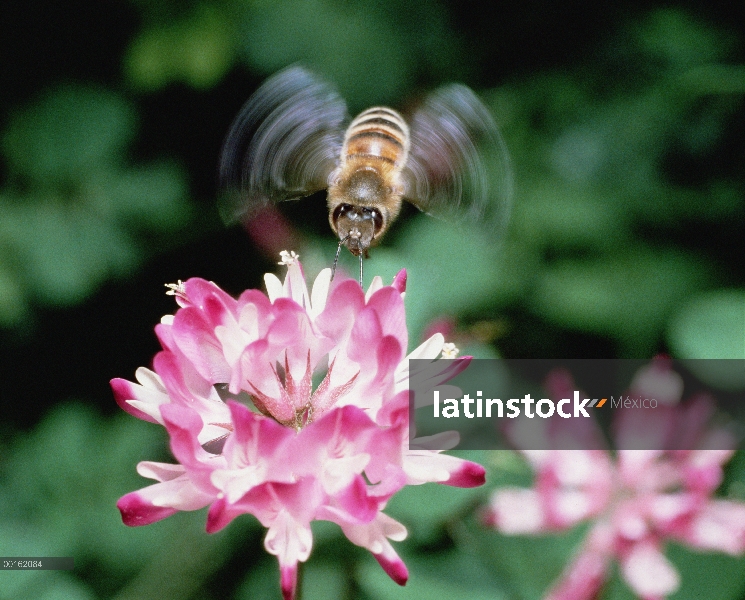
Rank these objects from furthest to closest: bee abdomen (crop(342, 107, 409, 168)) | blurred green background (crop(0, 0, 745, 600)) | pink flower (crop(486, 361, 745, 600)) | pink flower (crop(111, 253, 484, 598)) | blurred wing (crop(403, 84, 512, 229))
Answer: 1. blurred green background (crop(0, 0, 745, 600))
2. bee abdomen (crop(342, 107, 409, 168))
3. blurred wing (crop(403, 84, 512, 229))
4. pink flower (crop(486, 361, 745, 600))
5. pink flower (crop(111, 253, 484, 598))

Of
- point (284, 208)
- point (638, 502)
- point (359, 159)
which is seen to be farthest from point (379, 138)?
point (284, 208)

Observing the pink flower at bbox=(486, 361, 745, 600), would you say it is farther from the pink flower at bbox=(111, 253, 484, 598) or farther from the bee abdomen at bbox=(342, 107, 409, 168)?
the bee abdomen at bbox=(342, 107, 409, 168)

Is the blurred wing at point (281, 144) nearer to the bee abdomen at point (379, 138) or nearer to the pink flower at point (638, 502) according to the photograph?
the bee abdomen at point (379, 138)

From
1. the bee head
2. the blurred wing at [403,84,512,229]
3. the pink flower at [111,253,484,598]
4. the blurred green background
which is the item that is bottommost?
the pink flower at [111,253,484,598]

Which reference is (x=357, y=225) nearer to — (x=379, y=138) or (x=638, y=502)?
A: (x=379, y=138)

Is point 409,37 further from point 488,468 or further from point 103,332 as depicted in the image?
point 488,468

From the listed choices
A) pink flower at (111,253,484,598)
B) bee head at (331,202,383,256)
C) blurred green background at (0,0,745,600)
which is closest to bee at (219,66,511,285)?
bee head at (331,202,383,256)

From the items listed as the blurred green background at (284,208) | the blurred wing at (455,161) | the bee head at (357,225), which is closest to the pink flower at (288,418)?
the bee head at (357,225)

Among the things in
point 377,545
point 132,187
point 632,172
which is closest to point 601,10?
point 632,172
